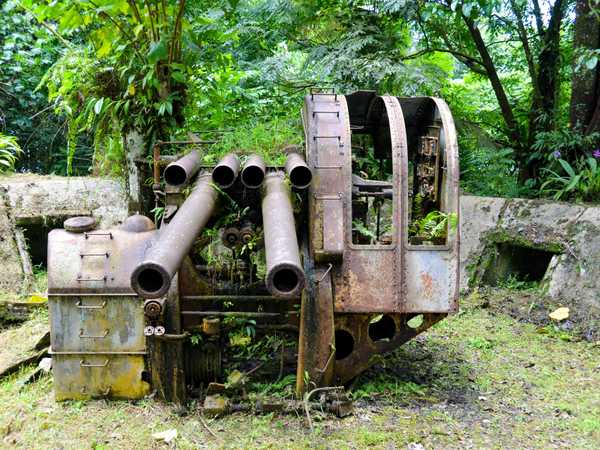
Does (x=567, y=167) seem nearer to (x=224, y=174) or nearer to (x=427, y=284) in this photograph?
(x=427, y=284)

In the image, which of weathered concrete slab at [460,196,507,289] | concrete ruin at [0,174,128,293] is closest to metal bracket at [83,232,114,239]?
concrete ruin at [0,174,128,293]

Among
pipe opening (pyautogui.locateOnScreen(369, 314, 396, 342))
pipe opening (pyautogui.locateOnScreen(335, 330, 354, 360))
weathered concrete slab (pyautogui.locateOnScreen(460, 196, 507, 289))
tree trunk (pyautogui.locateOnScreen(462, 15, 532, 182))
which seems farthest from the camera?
tree trunk (pyautogui.locateOnScreen(462, 15, 532, 182))

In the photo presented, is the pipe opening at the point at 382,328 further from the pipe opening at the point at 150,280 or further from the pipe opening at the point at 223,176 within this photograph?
the pipe opening at the point at 150,280

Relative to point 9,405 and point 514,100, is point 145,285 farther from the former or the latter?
point 514,100

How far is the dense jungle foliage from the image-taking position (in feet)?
19.9

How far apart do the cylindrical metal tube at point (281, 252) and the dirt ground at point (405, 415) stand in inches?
48.1

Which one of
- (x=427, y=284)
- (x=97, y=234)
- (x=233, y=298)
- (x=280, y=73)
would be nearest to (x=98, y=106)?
(x=97, y=234)

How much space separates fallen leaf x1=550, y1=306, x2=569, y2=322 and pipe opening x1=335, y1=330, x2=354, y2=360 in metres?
2.92

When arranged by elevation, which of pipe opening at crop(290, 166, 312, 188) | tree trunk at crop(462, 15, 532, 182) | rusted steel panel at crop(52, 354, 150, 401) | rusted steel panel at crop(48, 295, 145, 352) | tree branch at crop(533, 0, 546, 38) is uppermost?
tree branch at crop(533, 0, 546, 38)

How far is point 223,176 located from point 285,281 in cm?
123

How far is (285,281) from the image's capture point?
311 centimetres

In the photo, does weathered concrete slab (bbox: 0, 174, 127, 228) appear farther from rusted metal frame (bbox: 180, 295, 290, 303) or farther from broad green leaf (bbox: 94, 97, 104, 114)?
rusted metal frame (bbox: 180, 295, 290, 303)

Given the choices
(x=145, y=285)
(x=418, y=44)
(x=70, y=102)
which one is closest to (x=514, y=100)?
(x=418, y=44)

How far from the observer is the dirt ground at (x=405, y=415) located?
12.4 feet
